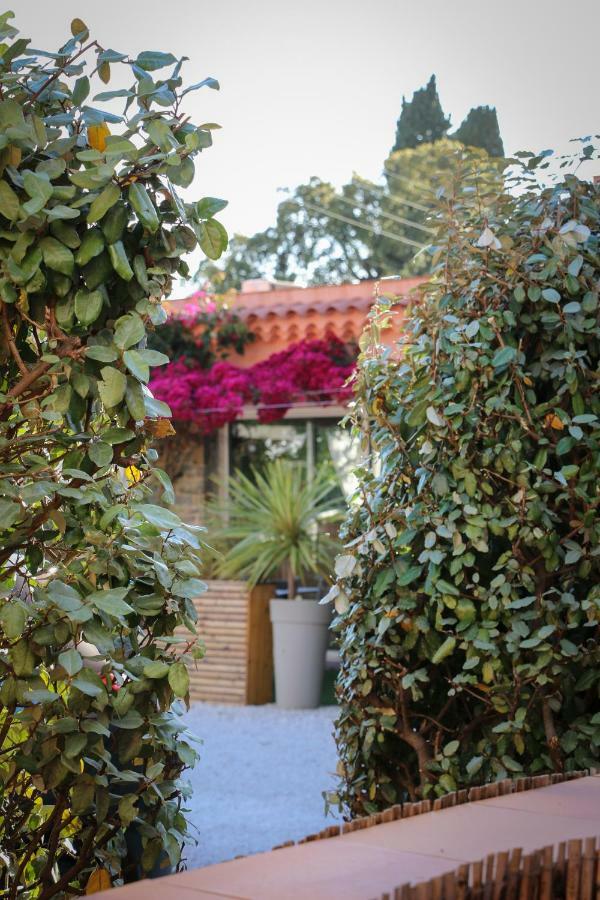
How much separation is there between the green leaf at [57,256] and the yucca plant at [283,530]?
21.7 feet

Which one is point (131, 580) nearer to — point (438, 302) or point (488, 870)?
point (488, 870)

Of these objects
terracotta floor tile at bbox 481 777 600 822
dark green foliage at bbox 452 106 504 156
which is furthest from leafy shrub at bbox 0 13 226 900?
dark green foliage at bbox 452 106 504 156

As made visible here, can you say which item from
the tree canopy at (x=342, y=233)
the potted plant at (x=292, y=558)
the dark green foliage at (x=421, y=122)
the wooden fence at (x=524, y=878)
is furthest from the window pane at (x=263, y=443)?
the dark green foliage at (x=421, y=122)

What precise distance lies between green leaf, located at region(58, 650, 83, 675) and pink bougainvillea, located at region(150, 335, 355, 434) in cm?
764

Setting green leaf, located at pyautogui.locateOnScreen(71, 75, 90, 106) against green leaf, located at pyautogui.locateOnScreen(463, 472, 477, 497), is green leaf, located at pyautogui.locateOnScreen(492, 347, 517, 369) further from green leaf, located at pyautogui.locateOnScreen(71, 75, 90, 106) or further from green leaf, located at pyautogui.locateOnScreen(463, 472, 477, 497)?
green leaf, located at pyautogui.locateOnScreen(71, 75, 90, 106)

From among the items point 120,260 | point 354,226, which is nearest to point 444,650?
point 120,260

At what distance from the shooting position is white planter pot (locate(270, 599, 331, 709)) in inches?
344

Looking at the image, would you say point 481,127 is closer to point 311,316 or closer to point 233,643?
point 311,316

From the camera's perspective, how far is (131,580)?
2.13 metres

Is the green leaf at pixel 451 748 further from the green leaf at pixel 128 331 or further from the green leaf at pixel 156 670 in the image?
the green leaf at pixel 128 331

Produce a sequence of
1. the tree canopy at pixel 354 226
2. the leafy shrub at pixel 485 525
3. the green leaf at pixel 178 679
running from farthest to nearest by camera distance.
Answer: the tree canopy at pixel 354 226, the leafy shrub at pixel 485 525, the green leaf at pixel 178 679

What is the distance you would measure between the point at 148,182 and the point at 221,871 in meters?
1.15

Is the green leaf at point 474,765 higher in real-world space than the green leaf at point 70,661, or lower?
lower

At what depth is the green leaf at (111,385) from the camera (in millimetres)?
1843
